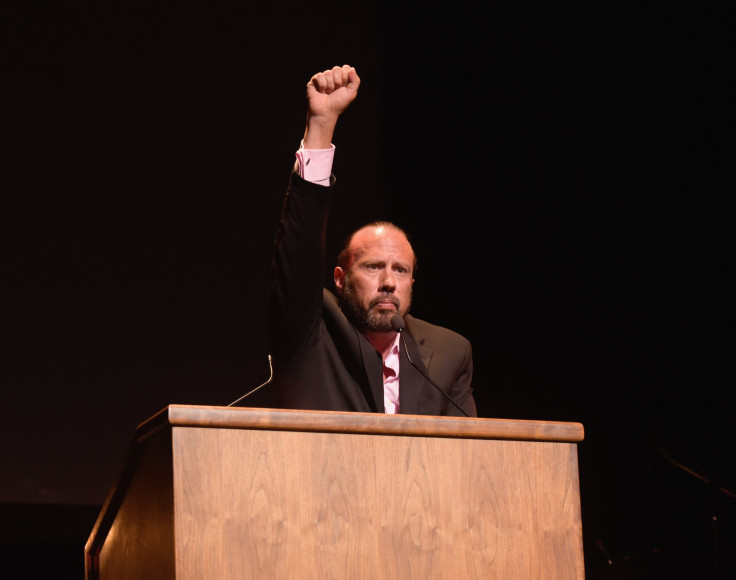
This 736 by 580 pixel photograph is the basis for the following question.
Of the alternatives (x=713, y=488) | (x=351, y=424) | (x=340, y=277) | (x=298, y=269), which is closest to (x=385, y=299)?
(x=340, y=277)

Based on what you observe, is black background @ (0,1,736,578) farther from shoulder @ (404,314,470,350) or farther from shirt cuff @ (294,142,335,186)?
shirt cuff @ (294,142,335,186)

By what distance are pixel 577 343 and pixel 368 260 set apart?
1849mm

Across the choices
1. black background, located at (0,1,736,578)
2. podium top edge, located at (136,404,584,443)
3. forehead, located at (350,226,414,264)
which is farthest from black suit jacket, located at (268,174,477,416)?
black background, located at (0,1,736,578)

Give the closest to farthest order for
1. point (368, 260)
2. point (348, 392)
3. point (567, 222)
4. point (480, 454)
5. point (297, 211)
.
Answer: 1. point (480, 454)
2. point (297, 211)
3. point (348, 392)
4. point (368, 260)
5. point (567, 222)

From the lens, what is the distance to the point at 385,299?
2568 millimetres

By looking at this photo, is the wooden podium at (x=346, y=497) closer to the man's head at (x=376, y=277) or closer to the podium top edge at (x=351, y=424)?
the podium top edge at (x=351, y=424)

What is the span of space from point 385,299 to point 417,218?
5.57 ft

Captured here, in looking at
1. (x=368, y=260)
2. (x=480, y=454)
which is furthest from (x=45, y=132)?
(x=480, y=454)

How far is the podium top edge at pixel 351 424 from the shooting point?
1397 mm

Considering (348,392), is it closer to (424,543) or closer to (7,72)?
(424,543)

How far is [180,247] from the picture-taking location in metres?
3.65

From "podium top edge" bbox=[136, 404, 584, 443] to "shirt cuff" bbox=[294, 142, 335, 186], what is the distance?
80cm

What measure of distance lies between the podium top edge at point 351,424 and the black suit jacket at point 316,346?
0.67m

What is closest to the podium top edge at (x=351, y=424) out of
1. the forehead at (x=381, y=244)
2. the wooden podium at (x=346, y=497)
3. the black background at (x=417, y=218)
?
the wooden podium at (x=346, y=497)
